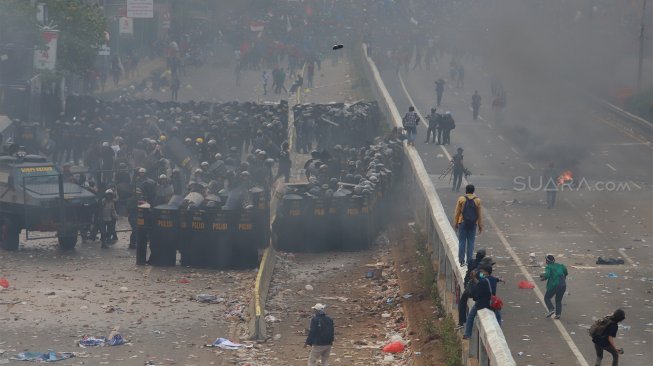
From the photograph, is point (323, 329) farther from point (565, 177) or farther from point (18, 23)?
point (18, 23)

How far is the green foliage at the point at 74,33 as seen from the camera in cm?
5275

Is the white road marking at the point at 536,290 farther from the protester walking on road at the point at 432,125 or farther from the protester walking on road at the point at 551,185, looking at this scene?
the protester walking on road at the point at 432,125

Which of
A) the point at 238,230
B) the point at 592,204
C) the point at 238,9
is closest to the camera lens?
the point at 238,230

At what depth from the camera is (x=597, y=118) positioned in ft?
178

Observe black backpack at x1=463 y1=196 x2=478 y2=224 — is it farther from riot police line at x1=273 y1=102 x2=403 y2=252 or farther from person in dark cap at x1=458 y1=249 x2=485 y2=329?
riot police line at x1=273 y1=102 x2=403 y2=252

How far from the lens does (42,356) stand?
867 inches

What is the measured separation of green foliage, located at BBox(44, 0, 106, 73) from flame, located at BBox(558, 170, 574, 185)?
70.6 feet

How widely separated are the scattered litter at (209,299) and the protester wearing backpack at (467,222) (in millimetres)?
6256

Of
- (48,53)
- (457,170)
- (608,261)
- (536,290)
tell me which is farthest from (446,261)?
(48,53)

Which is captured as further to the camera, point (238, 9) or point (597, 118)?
point (238, 9)

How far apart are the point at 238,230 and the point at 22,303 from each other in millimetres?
5302

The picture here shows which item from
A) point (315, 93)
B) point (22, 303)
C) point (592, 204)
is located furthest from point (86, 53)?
point (22, 303)

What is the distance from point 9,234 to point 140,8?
30411 mm

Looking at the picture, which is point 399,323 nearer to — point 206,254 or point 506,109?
point 206,254
